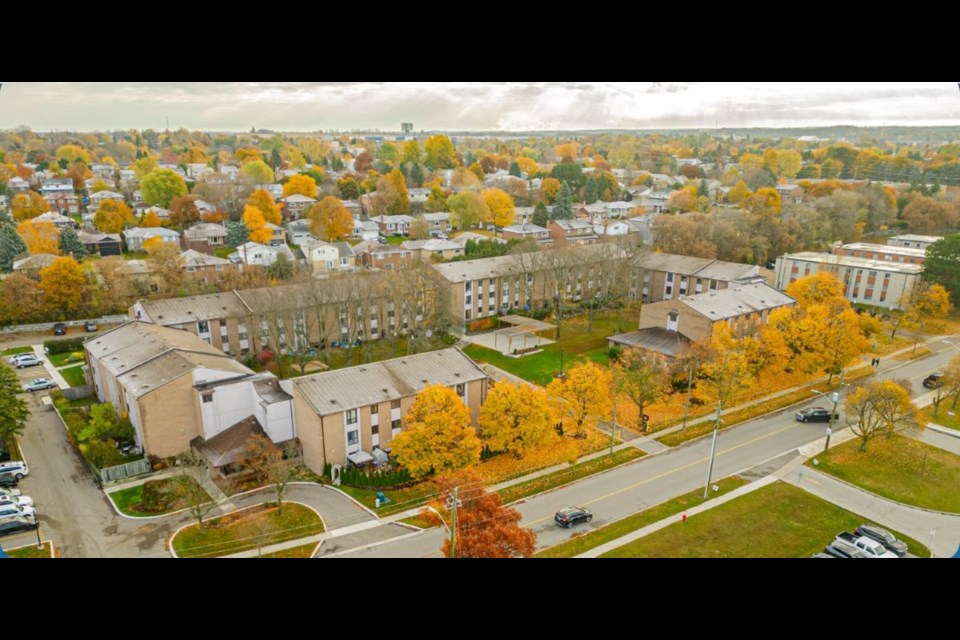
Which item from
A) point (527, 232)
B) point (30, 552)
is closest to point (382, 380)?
point (30, 552)

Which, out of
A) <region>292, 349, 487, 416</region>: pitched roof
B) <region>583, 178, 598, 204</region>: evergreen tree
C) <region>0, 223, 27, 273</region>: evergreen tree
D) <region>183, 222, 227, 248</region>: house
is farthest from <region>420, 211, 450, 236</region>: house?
<region>292, 349, 487, 416</region>: pitched roof

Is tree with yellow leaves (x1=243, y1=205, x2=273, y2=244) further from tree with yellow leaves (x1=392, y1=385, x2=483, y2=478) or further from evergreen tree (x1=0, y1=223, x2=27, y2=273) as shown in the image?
tree with yellow leaves (x1=392, y1=385, x2=483, y2=478)

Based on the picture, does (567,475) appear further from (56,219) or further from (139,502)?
(56,219)

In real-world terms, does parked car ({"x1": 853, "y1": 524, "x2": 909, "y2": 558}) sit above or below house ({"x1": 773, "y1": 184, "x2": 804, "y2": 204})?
below

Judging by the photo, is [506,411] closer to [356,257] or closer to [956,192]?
[356,257]

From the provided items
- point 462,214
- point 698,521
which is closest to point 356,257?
point 462,214

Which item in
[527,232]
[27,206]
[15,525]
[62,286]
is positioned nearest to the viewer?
[15,525]

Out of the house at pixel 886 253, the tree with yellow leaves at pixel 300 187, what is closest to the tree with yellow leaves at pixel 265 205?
the tree with yellow leaves at pixel 300 187
